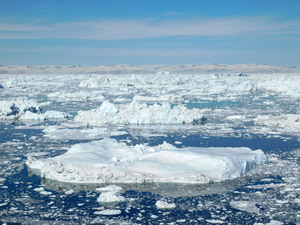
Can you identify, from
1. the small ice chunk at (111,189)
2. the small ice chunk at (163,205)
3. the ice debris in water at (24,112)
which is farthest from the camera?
the ice debris in water at (24,112)

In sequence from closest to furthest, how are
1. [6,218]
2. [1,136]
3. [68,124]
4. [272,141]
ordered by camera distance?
[6,218] < [272,141] < [1,136] < [68,124]

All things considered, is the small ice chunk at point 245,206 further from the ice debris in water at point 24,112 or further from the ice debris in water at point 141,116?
the ice debris in water at point 24,112

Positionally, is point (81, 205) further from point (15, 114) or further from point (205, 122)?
point (15, 114)

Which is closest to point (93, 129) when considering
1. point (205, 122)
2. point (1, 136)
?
point (1, 136)

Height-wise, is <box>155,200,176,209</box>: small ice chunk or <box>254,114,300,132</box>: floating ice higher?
<box>254,114,300,132</box>: floating ice

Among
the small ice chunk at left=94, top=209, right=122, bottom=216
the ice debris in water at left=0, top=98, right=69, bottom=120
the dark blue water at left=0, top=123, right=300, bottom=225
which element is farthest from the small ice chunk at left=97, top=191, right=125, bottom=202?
the ice debris in water at left=0, top=98, right=69, bottom=120

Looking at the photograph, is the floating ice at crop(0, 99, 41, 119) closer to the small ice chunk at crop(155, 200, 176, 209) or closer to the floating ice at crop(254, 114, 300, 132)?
the floating ice at crop(254, 114, 300, 132)

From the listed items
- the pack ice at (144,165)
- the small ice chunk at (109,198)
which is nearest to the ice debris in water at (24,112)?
the pack ice at (144,165)

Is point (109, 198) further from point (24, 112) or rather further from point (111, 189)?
point (24, 112)
